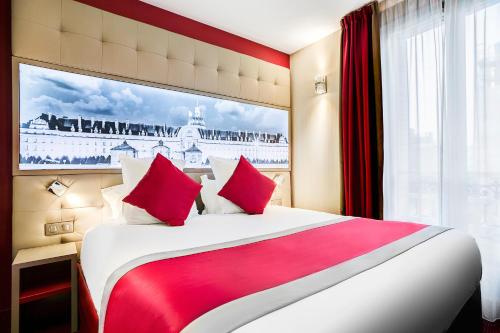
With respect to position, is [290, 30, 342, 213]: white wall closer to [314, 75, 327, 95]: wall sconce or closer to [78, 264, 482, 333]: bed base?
[314, 75, 327, 95]: wall sconce

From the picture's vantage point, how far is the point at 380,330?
795 millimetres

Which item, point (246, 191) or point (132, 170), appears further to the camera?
point (246, 191)

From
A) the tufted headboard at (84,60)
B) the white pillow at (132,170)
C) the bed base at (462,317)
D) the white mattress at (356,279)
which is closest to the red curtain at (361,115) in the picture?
the white mattress at (356,279)

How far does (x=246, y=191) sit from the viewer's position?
2393 mm

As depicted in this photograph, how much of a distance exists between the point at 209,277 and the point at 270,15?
2655 mm

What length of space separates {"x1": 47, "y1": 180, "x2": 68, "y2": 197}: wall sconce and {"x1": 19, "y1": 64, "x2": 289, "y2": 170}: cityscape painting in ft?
0.49

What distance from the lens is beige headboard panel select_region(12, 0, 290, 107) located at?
200 centimetres

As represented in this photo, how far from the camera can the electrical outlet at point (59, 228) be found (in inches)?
78.6

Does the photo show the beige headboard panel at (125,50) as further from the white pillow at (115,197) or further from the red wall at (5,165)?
the white pillow at (115,197)

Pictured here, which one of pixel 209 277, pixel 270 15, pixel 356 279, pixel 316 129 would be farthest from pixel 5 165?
pixel 316 129

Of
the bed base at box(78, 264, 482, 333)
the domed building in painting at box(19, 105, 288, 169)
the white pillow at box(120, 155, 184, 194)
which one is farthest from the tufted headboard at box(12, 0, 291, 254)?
the bed base at box(78, 264, 482, 333)

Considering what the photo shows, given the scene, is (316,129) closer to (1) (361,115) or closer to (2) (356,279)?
(1) (361,115)

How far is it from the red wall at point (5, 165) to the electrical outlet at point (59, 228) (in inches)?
9.3

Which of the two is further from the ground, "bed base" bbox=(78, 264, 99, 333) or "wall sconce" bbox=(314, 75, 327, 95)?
"wall sconce" bbox=(314, 75, 327, 95)
